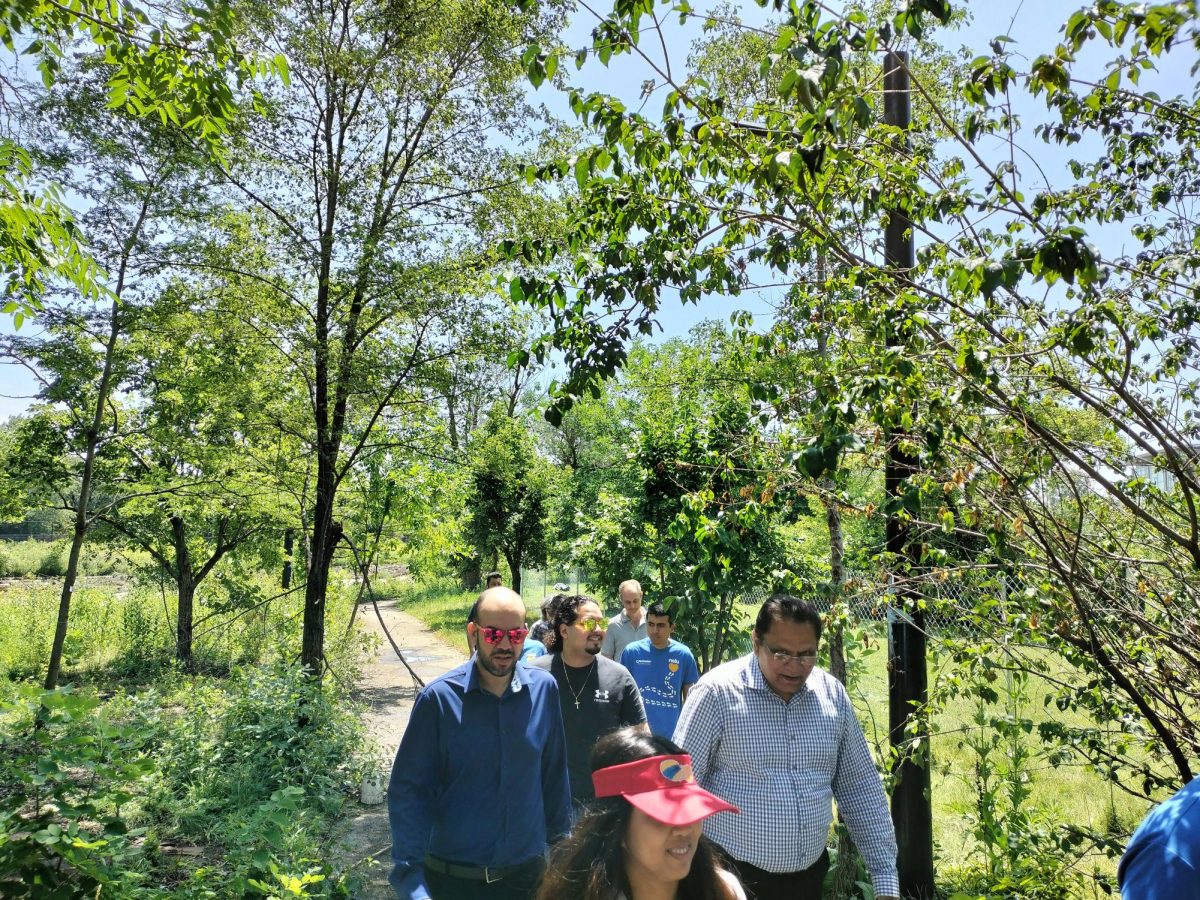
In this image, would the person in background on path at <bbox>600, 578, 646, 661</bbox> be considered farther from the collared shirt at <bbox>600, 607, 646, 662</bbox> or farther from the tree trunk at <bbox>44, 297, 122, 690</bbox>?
the tree trunk at <bbox>44, 297, 122, 690</bbox>

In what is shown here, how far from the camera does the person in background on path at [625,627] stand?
6.15 m

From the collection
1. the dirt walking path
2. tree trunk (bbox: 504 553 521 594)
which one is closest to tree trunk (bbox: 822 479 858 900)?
the dirt walking path

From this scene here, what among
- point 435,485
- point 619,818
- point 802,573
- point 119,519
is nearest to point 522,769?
point 619,818

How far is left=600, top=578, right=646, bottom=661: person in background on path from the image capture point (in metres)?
6.15

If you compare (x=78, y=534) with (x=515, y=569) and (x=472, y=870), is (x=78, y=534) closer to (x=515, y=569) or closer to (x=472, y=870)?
(x=472, y=870)

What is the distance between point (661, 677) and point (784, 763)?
8.83 feet

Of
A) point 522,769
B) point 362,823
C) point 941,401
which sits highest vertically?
point 941,401

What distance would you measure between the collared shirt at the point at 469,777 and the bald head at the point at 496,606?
227 mm

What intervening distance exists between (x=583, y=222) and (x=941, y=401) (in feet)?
6.36

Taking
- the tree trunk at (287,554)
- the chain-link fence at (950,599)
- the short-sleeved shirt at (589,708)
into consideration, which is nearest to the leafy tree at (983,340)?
the chain-link fence at (950,599)

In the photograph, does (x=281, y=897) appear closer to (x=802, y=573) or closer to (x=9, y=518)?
(x=802, y=573)

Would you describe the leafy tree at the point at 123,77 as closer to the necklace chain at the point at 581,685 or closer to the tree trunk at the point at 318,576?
the necklace chain at the point at 581,685

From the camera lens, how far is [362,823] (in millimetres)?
6383

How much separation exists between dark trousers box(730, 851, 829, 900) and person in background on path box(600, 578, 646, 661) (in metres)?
3.27
